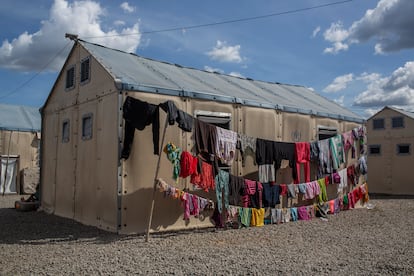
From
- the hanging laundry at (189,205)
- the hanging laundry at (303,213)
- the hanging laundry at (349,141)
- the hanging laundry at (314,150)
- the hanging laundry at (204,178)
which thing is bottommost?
the hanging laundry at (303,213)

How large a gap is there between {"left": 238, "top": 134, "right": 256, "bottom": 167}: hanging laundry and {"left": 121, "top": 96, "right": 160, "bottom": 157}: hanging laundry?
2503mm

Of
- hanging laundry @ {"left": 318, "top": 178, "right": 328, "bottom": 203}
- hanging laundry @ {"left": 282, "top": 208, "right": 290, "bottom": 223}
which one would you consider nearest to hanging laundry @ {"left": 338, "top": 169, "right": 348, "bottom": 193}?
hanging laundry @ {"left": 318, "top": 178, "right": 328, "bottom": 203}

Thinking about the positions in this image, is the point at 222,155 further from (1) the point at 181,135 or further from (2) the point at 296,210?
(2) the point at 296,210

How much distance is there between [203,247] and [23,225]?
18.0 feet

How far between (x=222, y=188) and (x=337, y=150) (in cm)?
526

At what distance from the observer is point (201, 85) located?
1096 centimetres

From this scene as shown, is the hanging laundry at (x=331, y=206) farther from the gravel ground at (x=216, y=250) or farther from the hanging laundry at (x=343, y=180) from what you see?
the gravel ground at (x=216, y=250)

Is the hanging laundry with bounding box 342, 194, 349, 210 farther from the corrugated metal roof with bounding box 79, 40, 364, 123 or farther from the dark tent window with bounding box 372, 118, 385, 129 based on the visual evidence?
the dark tent window with bounding box 372, 118, 385, 129

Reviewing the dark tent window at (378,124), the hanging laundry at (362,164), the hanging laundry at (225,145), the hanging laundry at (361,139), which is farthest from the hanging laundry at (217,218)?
the dark tent window at (378,124)

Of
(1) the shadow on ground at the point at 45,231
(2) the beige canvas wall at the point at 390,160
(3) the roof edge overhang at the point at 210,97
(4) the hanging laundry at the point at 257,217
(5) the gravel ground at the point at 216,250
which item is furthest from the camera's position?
(2) the beige canvas wall at the point at 390,160

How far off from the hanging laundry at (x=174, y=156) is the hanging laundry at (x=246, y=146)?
6.66ft

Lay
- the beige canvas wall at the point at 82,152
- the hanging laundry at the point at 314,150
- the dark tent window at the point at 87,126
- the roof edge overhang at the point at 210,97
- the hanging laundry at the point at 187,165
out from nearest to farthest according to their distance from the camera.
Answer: the roof edge overhang at the point at 210,97 → the hanging laundry at the point at 187,165 → the beige canvas wall at the point at 82,152 → the dark tent window at the point at 87,126 → the hanging laundry at the point at 314,150

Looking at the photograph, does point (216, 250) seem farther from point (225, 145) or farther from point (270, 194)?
point (270, 194)

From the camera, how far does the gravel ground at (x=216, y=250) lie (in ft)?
20.0
